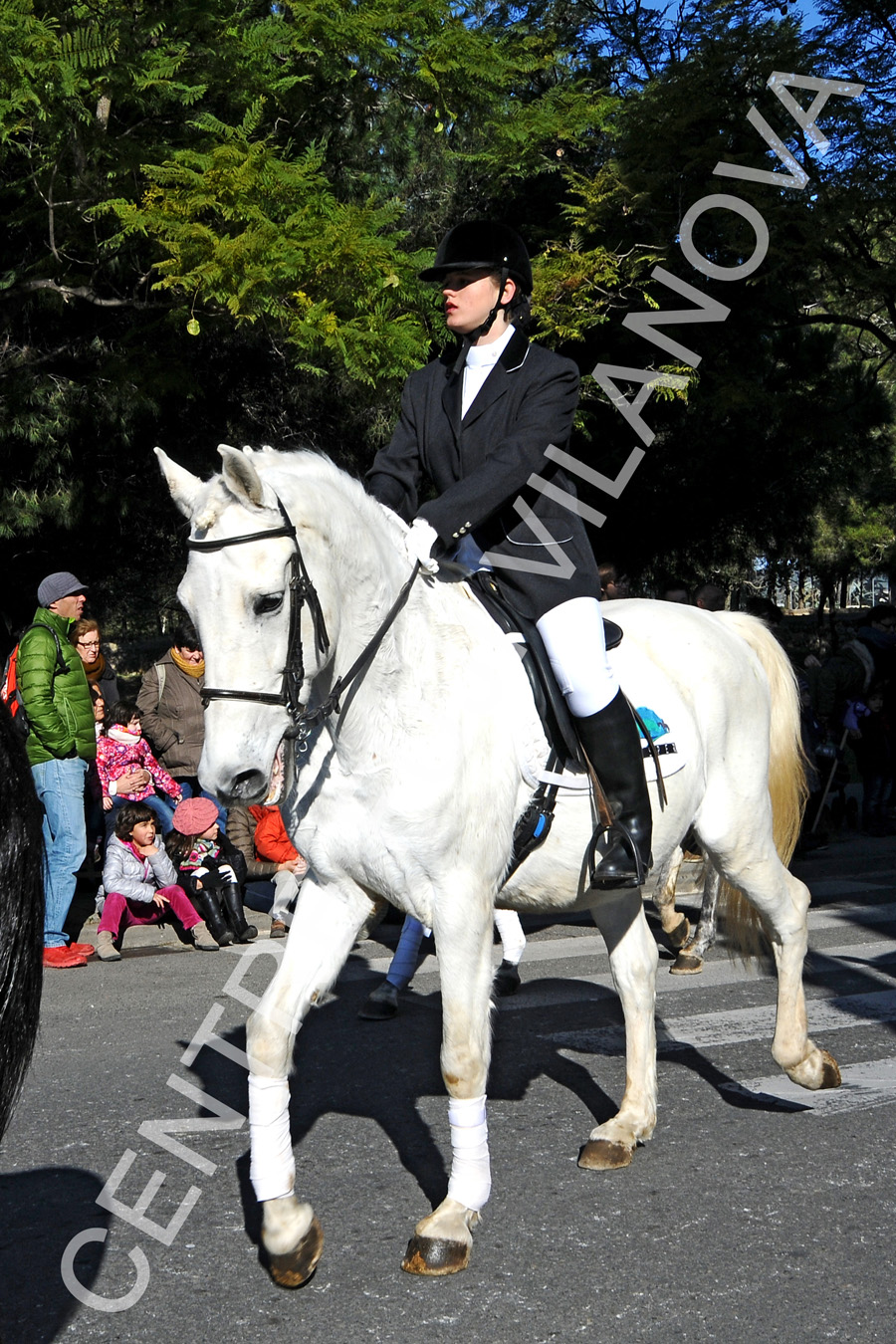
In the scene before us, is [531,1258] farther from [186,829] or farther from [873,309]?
[873,309]

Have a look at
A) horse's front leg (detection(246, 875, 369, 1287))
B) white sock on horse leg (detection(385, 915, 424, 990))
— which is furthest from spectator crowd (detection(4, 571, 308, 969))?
horse's front leg (detection(246, 875, 369, 1287))

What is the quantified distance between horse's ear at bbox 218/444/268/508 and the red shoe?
5.26 m

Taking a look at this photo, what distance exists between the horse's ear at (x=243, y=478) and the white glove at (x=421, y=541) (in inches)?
24.2

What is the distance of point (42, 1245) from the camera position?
3.70 metres

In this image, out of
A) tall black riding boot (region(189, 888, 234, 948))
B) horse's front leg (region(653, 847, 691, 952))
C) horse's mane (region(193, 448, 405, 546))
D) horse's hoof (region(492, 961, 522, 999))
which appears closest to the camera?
horse's mane (region(193, 448, 405, 546))

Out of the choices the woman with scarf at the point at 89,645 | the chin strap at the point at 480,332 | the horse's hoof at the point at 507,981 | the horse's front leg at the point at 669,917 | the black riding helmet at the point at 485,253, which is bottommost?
the horse's hoof at the point at 507,981

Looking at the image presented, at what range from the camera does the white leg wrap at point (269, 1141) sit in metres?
3.52

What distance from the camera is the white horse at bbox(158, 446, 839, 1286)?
10.6 feet

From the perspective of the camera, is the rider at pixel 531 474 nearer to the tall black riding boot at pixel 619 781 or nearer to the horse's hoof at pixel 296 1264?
the tall black riding boot at pixel 619 781

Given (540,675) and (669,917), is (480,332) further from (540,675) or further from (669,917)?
(669,917)

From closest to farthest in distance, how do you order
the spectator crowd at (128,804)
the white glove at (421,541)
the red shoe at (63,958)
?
the white glove at (421,541)
the red shoe at (63,958)
the spectator crowd at (128,804)

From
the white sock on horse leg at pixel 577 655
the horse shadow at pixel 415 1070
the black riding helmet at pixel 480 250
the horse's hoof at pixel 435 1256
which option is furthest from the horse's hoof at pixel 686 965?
the black riding helmet at pixel 480 250

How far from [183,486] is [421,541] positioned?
2.36 ft

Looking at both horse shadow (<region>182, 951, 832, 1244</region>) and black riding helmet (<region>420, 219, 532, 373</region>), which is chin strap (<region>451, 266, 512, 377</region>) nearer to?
black riding helmet (<region>420, 219, 532, 373</region>)
